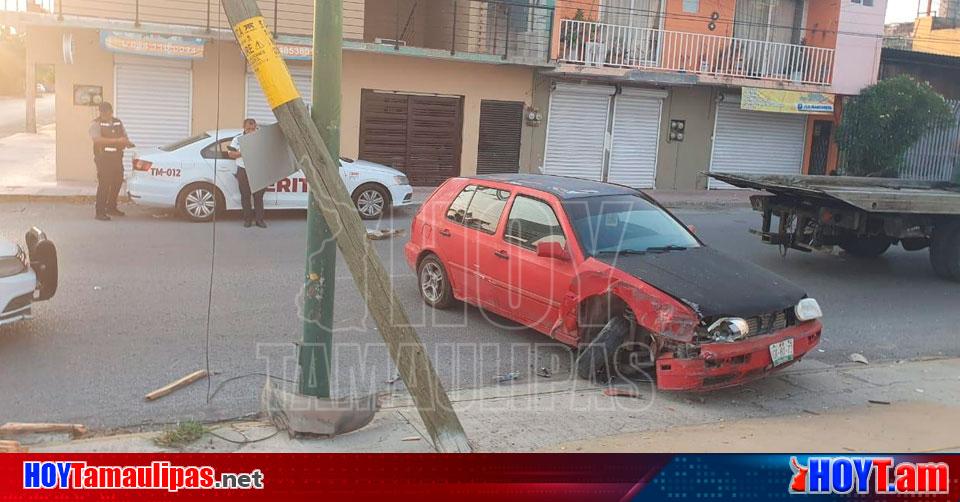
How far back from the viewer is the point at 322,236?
17.1 feet

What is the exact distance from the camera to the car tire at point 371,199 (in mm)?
14180

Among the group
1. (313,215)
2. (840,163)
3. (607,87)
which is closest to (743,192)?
(840,163)

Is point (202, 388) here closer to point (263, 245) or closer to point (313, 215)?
point (313, 215)

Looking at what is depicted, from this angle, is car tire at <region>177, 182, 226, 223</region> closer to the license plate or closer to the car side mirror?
the car side mirror

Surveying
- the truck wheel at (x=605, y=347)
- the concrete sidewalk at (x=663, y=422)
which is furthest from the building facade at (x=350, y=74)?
the concrete sidewalk at (x=663, y=422)

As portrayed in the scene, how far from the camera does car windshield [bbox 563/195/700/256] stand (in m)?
7.19

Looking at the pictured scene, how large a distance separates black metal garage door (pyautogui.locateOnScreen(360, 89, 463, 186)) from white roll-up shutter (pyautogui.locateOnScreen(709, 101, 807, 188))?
24.4 feet

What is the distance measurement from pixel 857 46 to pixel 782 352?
62.3 feet

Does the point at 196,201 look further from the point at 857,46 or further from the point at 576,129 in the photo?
the point at 857,46

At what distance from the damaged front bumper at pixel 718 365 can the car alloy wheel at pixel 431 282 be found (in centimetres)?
278

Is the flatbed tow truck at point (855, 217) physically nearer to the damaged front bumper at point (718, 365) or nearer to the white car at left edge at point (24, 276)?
the damaged front bumper at point (718, 365)

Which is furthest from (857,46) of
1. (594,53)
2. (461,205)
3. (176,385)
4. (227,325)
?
(176,385)

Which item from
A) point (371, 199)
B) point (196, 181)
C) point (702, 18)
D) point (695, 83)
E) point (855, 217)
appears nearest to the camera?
point (855, 217)

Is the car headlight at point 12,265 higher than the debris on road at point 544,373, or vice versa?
the car headlight at point 12,265
